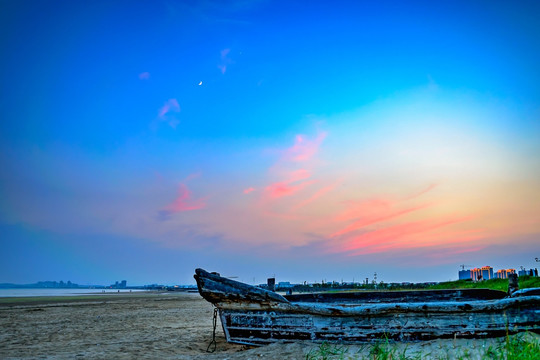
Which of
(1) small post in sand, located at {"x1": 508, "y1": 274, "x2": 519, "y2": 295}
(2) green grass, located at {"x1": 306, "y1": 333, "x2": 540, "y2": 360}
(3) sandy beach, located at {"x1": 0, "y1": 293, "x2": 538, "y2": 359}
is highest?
(1) small post in sand, located at {"x1": 508, "y1": 274, "x2": 519, "y2": 295}

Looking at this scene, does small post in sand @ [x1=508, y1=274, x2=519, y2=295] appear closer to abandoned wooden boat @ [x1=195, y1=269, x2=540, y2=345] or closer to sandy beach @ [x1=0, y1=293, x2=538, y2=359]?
abandoned wooden boat @ [x1=195, y1=269, x2=540, y2=345]

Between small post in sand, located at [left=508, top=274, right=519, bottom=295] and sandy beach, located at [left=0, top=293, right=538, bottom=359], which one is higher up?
small post in sand, located at [left=508, top=274, right=519, bottom=295]

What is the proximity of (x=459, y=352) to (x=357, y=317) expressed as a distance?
1.72 m

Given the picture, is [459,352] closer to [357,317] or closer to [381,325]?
Answer: [381,325]

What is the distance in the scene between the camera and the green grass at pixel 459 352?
3990 mm

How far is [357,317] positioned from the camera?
20.2 ft

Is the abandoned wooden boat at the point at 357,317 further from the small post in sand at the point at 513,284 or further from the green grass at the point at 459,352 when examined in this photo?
the small post in sand at the point at 513,284

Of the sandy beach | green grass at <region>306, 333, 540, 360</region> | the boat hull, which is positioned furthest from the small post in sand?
the sandy beach

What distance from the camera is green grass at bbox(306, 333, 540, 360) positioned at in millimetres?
3990

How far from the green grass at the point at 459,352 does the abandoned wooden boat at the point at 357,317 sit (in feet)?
0.85

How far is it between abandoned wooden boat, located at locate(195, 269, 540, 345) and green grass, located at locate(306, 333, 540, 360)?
10.2 inches

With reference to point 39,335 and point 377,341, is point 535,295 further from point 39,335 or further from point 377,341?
point 39,335

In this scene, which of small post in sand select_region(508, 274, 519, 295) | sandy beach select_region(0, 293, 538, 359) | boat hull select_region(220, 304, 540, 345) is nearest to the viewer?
sandy beach select_region(0, 293, 538, 359)

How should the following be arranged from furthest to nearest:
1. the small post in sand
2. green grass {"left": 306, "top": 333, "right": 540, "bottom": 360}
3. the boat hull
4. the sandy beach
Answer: the small post in sand → the boat hull → the sandy beach → green grass {"left": 306, "top": 333, "right": 540, "bottom": 360}
